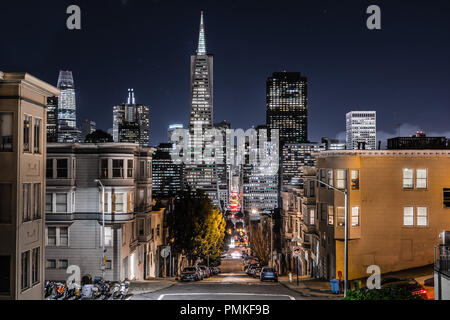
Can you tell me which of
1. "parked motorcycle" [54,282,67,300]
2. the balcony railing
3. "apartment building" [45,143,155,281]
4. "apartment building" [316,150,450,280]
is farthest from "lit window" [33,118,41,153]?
"apartment building" [316,150,450,280]

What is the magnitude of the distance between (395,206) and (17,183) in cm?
2830

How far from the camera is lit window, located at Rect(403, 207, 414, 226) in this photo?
115 feet

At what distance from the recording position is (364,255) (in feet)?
114

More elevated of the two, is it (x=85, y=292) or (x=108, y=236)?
(x=108, y=236)

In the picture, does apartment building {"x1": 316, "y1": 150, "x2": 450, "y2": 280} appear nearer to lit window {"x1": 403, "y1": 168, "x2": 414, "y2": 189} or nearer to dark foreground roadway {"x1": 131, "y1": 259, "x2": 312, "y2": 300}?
lit window {"x1": 403, "y1": 168, "x2": 414, "y2": 189}

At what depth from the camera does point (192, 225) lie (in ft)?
181

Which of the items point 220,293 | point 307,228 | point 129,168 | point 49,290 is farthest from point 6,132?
point 307,228

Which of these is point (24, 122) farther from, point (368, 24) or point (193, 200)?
point (193, 200)

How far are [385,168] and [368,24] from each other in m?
20.1

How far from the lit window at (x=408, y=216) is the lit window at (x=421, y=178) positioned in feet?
6.13

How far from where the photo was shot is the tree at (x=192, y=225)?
55094 mm

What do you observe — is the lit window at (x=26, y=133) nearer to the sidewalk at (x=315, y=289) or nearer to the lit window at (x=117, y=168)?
the sidewalk at (x=315, y=289)

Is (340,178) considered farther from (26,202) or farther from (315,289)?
(26,202)

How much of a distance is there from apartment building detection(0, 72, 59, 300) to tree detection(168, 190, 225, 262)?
38743 millimetres
